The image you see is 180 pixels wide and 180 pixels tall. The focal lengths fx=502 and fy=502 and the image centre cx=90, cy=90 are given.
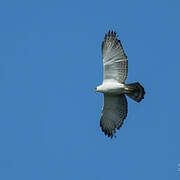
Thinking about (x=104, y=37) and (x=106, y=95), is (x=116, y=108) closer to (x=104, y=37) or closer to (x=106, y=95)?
(x=106, y=95)

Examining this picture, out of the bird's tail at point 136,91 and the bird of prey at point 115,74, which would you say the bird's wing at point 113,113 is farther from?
the bird's tail at point 136,91

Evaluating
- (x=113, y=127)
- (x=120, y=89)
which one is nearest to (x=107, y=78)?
(x=120, y=89)

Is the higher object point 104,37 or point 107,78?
point 104,37

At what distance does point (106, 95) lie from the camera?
2134cm

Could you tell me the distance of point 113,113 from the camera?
2167cm

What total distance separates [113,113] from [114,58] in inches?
104

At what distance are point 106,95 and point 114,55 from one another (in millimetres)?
1929

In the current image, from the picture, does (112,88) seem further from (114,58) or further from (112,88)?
(114,58)

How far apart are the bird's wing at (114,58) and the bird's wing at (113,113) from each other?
112 cm

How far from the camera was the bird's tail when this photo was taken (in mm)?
20219

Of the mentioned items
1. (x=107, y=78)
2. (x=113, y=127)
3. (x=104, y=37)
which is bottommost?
(x=113, y=127)

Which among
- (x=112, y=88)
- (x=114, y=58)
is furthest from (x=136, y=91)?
(x=114, y=58)

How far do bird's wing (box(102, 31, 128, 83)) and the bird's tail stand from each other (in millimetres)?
458

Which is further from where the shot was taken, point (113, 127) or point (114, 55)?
point (113, 127)
